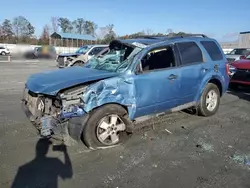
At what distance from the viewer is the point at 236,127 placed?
18.8 ft

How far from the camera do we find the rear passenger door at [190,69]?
548cm

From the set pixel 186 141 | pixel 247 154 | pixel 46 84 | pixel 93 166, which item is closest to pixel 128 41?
pixel 46 84

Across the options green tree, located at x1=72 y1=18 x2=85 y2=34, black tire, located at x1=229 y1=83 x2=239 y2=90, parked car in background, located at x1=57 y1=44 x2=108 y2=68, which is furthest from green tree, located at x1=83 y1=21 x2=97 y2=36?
black tire, located at x1=229 y1=83 x2=239 y2=90

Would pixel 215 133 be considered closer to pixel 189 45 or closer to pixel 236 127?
pixel 236 127

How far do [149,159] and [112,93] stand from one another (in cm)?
124

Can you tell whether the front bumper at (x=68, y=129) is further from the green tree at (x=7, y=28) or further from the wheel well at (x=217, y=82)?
the green tree at (x=7, y=28)

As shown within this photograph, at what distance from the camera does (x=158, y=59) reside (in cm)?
518

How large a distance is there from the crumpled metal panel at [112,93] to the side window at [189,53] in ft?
5.18

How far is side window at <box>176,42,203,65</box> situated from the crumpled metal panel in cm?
158

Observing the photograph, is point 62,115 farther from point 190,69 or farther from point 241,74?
point 241,74

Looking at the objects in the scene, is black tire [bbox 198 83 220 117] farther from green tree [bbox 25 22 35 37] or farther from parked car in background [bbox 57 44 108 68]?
green tree [bbox 25 22 35 37]

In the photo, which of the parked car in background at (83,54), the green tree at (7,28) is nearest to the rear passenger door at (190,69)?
the parked car in background at (83,54)

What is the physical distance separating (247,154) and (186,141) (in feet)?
3.45

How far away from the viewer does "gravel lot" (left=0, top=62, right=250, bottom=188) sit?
349cm
